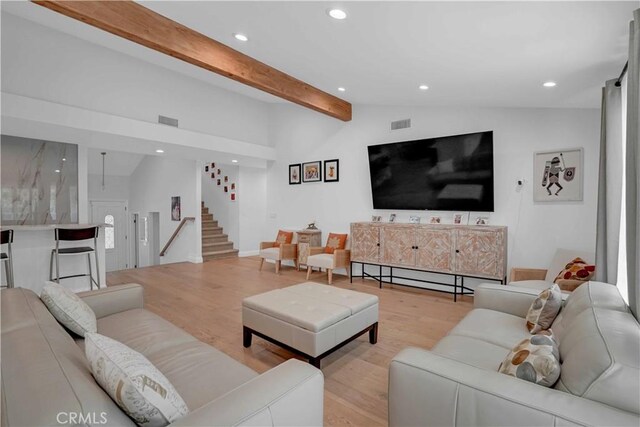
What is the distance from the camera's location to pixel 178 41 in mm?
3086

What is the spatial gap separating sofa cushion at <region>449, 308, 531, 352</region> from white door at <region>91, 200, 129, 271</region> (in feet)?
33.3

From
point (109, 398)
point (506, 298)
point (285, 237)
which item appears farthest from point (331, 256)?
point (109, 398)

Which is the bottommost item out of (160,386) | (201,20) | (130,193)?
(160,386)

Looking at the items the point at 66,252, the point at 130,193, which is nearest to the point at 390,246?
the point at 66,252

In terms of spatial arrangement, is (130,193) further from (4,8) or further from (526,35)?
(526,35)

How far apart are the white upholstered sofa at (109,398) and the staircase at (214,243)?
5.57m

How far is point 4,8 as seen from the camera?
3.56 meters

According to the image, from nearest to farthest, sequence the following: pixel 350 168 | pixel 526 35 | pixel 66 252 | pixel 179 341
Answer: pixel 179 341
pixel 526 35
pixel 66 252
pixel 350 168

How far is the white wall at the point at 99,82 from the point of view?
376cm

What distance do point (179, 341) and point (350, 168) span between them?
14.4ft

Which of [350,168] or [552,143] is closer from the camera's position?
[552,143]

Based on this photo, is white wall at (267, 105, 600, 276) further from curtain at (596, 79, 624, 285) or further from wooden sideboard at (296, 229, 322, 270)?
curtain at (596, 79, 624, 285)

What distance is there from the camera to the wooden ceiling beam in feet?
8.36

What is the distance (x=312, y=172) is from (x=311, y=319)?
429 centimetres
